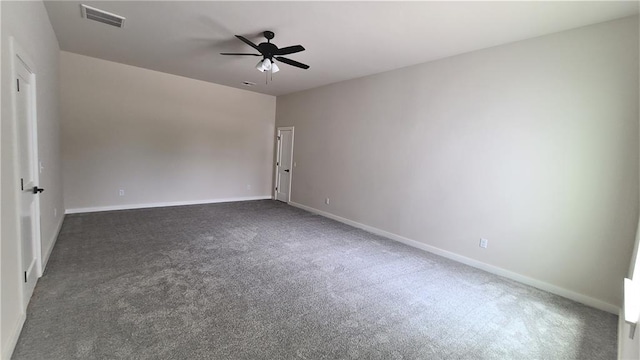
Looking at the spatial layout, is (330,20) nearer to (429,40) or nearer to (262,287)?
(429,40)

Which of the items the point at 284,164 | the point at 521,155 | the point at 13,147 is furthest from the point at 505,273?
the point at 284,164

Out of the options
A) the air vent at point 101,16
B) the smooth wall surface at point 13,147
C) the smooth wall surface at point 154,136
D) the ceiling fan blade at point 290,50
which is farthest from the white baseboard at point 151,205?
the ceiling fan blade at point 290,50

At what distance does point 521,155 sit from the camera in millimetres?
3289

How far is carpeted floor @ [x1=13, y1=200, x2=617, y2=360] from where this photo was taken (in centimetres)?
200

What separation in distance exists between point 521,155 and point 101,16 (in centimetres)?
532

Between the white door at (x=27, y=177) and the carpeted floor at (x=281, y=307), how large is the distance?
10.7 inches

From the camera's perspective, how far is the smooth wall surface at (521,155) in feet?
8.96

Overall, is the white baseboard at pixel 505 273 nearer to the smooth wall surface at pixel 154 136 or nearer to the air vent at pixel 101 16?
the smooth wall surface at pixel 154 136

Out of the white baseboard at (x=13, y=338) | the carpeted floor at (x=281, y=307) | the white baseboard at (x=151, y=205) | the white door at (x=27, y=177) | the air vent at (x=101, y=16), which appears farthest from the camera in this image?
the white baseboard at (x=151, y=205)

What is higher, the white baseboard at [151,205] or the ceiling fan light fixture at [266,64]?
the ceiling fan light fixture at [266,64]

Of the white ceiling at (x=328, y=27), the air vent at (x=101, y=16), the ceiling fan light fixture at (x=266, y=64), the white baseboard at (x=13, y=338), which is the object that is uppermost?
the white ceiling at (x=328, y=27)

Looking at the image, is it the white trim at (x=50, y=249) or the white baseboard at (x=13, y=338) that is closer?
the white baseboard at (x=13, y=338)

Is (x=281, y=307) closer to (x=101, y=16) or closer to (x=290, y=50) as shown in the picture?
(x=290, y=50)

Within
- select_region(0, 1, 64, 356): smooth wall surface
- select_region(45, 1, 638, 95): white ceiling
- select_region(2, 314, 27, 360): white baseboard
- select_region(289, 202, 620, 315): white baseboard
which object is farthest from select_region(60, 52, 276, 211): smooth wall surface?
select_region(2, 314, 27, 360): white baseboard
